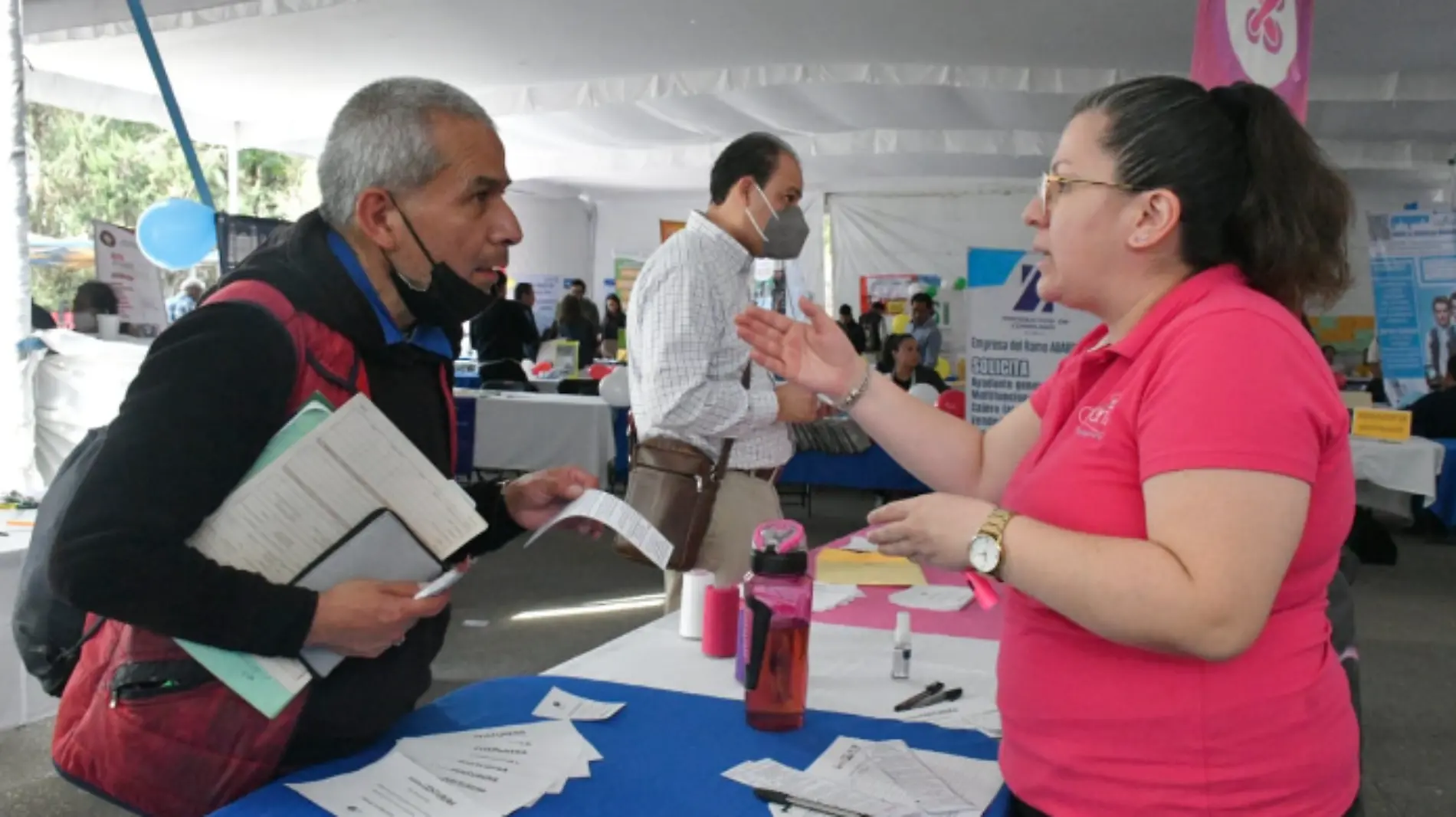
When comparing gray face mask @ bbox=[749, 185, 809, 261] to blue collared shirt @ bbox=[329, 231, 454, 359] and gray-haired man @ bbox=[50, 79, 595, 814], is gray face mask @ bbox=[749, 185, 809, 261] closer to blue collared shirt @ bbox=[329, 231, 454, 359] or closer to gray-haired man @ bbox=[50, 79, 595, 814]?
gray-haired man @ bbox=[50, 79, 595, 814]

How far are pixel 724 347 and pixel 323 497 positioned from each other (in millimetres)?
1474

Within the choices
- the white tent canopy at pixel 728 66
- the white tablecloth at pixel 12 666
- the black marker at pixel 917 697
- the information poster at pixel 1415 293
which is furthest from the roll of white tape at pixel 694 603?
the information poster at pixel 1415 293

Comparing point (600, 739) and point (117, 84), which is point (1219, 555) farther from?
point (117, 84)

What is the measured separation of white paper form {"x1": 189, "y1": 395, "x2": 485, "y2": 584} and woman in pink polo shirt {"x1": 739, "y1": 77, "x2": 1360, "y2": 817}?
506mm

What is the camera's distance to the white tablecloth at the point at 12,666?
2.96 metres

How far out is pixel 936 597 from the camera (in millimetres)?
2133

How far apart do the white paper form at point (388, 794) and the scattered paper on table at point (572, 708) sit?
24 cm

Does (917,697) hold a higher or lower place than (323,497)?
lower

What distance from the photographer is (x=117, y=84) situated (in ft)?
29.7

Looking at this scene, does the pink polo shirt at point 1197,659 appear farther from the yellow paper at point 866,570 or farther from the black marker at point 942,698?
the yellow paper at point 866,570

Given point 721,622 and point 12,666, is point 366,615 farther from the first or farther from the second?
point 12,666

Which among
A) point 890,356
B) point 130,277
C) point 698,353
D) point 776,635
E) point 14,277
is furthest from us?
point 890,356

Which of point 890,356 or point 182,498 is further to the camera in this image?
point 890,356

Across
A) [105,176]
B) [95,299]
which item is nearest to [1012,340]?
[95,299]
